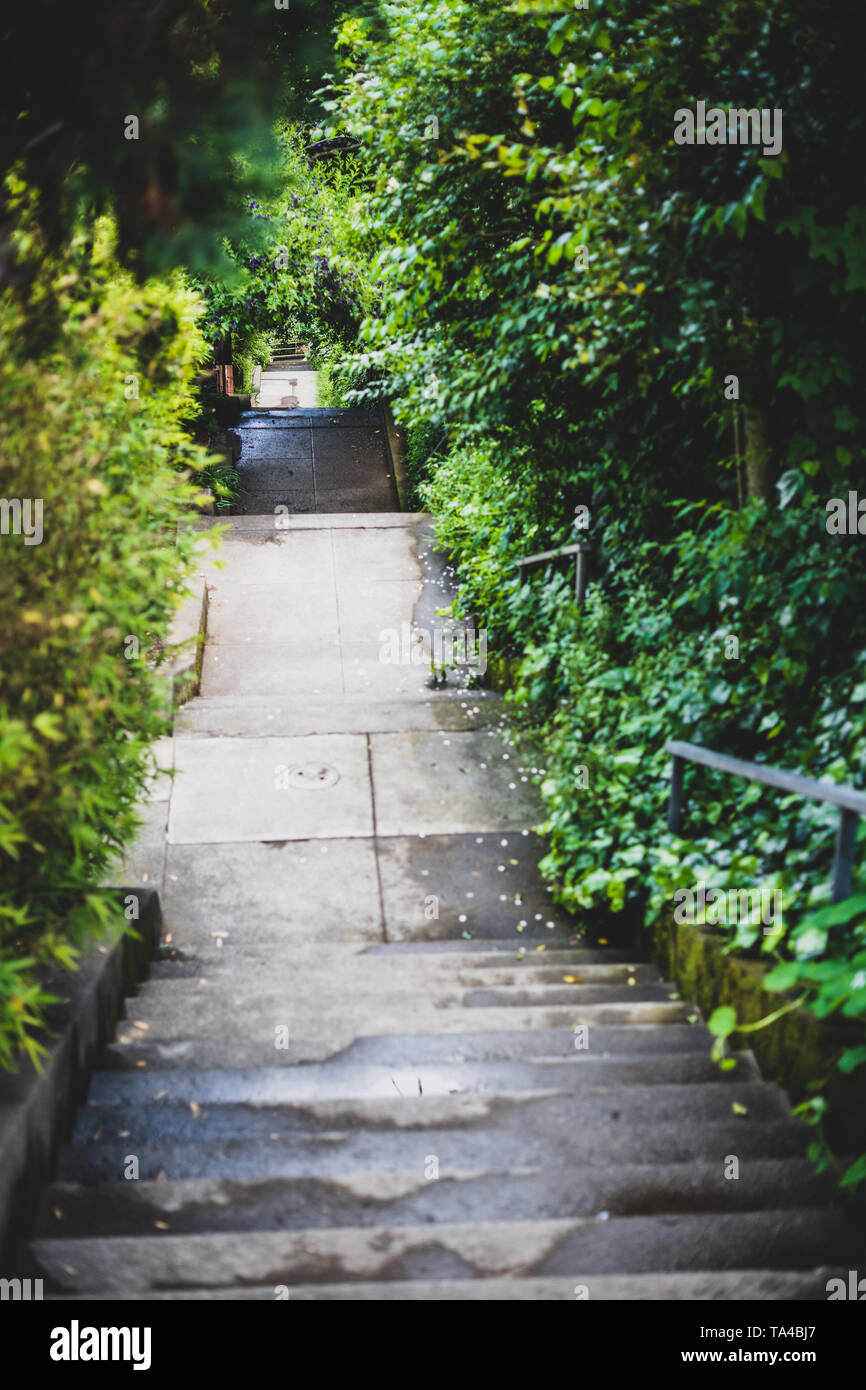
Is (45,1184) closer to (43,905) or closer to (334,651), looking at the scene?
(43,905)

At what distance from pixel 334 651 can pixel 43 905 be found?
5.79 metres

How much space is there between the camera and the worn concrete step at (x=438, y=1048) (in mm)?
3541

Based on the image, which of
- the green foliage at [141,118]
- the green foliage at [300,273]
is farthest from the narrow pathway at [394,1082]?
the green foliage at [300,273]

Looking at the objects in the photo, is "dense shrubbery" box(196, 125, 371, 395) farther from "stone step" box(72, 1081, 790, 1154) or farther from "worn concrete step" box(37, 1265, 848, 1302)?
"worn concrete step" box(37, 1265, 848, 1302)

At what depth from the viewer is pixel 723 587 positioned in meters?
4.80

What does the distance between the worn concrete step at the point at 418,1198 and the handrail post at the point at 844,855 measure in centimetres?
80

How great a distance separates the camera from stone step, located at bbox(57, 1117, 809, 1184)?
2842 millimetres

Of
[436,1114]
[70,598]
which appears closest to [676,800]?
[436,1114]

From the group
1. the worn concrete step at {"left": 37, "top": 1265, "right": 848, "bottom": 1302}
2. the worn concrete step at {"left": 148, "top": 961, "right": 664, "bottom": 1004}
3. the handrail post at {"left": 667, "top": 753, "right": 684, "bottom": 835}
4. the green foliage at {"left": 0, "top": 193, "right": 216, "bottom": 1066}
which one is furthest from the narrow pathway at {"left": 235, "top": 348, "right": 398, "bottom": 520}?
the worn concrete step at {"left": 37, "top": 1265, "right": 848, "bottom": 1302}

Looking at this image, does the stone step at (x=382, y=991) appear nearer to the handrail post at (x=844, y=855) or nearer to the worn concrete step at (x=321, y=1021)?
the worn concrete step at (x=321, y=1021)

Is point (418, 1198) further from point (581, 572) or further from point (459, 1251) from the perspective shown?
point (581, 572)

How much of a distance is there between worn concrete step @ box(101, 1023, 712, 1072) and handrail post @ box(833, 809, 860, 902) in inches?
30.2

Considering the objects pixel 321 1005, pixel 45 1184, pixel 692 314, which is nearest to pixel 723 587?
pixel 692 314

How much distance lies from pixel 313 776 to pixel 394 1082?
3265 mm
